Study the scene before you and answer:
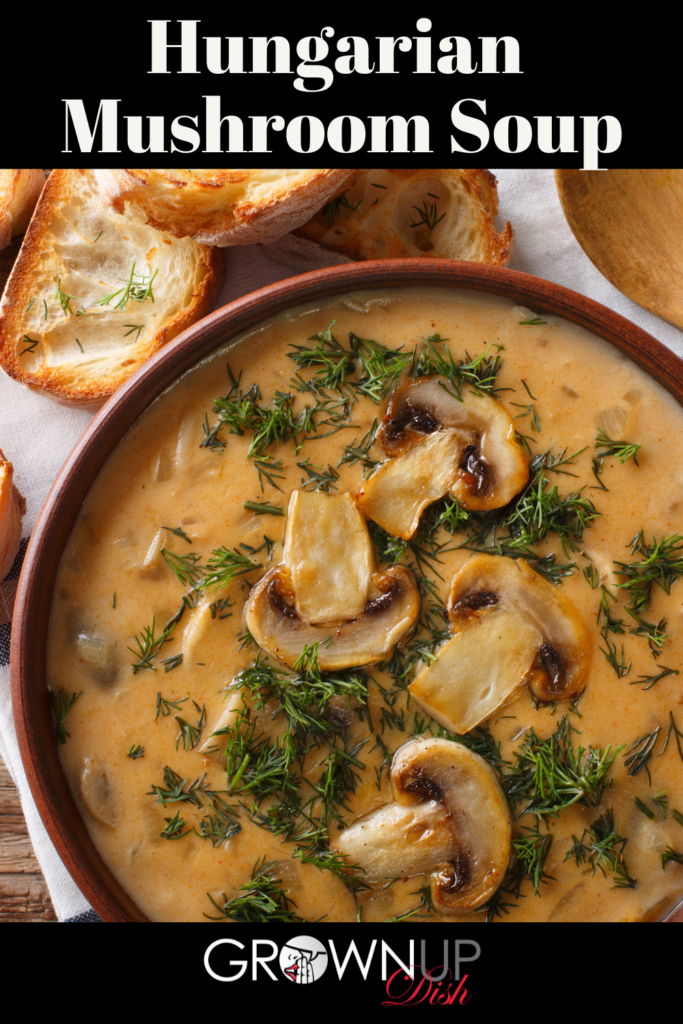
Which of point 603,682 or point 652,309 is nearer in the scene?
point 603,682

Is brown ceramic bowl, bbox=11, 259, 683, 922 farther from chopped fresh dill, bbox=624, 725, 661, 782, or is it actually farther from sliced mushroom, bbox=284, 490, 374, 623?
sliced mushroom, bbox=284, 490, 374, 623

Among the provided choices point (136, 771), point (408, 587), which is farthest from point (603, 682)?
point (136, 771)

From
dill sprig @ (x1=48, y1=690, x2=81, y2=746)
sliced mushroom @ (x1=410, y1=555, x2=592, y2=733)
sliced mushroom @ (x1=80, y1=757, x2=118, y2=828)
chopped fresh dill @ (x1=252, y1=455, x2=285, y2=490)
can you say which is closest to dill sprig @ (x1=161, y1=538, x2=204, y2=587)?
chopped fresh dill @ (x1=252, y1=455, x2=285, y2=490)

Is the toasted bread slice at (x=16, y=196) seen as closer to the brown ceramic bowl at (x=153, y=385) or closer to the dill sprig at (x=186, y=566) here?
the brown ceramic bowl at (x=153, y=385)

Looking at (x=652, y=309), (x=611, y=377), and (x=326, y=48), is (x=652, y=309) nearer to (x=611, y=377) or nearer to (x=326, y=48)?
(x=611, y=377)

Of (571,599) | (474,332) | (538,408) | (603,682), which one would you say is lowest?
(603,682)

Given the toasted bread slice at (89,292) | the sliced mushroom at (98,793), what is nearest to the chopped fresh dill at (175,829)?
the sliced mushroom at (98,793)
